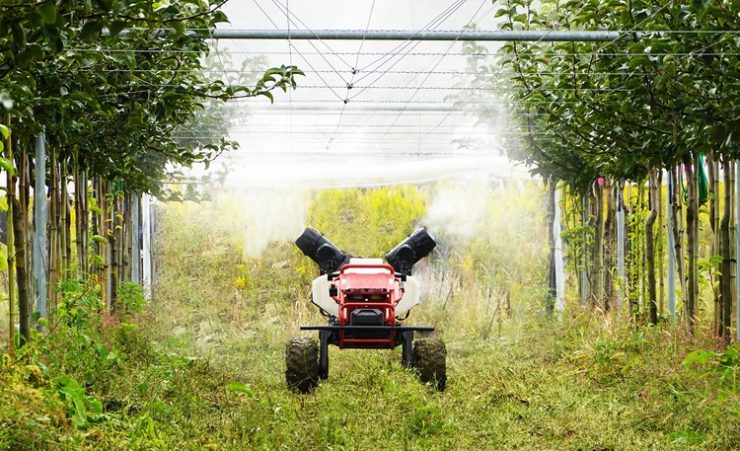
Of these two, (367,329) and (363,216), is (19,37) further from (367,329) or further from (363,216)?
(363,216)

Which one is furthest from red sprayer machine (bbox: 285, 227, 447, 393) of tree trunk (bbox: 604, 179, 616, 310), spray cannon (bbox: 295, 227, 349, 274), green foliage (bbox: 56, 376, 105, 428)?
tree trunk (bbox: 604, 179, 616, 310)

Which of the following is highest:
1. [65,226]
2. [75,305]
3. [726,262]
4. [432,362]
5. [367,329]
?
[65,226]

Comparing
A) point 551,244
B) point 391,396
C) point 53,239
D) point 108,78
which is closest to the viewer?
point 108,78

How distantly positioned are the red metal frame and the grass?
0.25m

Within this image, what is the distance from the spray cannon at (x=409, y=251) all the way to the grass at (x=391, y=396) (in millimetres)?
840

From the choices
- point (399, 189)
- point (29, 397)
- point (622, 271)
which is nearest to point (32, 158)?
point (29, 397)

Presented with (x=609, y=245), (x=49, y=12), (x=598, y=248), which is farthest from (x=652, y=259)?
(x=49, y=12)

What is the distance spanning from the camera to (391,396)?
6688mm

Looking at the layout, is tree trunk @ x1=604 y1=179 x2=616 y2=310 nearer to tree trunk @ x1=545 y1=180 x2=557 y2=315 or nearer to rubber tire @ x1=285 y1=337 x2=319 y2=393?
tree trunk @ x1=545 y1=180 x2=557 y2=315

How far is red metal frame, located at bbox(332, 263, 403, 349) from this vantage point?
25.0 ft

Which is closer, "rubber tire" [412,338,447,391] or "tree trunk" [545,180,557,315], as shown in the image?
"rubber tire" [412,338,447,391]

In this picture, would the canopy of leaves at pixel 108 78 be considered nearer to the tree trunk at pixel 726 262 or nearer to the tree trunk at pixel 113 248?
the tree trunk at pixel 113 248

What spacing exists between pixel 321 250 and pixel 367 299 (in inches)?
33.4

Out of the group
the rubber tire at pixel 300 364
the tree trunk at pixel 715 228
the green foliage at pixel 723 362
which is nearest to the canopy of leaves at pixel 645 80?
the tree trunk at pixel 715 228
